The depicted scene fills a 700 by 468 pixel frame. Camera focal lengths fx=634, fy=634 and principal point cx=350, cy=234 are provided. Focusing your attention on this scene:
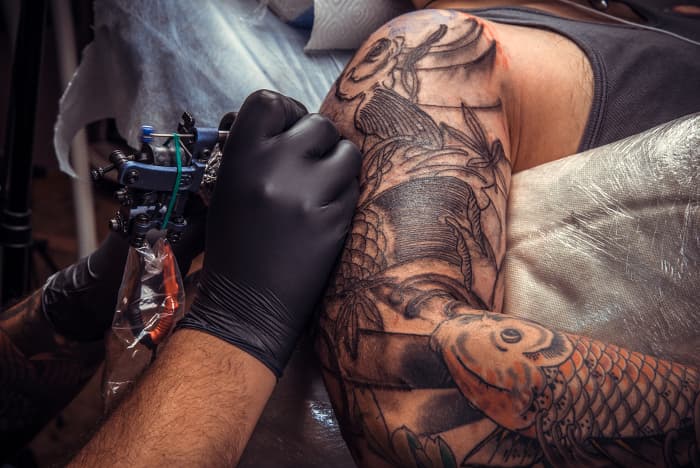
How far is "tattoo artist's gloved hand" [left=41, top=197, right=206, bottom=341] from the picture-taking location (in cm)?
105

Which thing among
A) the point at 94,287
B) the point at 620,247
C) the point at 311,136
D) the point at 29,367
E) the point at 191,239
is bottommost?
the point at 29,367

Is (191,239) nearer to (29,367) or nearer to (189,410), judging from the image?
(189,410)

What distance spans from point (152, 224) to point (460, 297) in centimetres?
42

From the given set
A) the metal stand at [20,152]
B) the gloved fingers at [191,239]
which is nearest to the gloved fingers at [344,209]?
the gloved fingers at [191,239]

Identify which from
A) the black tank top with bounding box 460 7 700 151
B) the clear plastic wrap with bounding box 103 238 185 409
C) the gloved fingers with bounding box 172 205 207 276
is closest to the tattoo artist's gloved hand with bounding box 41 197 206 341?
the gloved fingers with bounding box 172 205 207 276

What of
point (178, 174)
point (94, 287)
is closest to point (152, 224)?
point (178, 174)

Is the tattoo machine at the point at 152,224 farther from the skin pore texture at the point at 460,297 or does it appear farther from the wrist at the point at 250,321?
the skin pore texture at the point at 460,297

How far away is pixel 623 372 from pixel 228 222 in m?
0.52

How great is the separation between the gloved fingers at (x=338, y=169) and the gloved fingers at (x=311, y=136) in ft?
0.05

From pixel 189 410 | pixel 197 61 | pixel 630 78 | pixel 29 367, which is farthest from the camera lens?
pixel 197 61

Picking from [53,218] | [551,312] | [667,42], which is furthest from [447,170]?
[53,218]

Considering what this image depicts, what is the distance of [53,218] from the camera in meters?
2.64

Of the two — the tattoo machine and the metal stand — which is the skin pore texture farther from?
the metal stand

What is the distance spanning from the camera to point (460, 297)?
2.75ft
